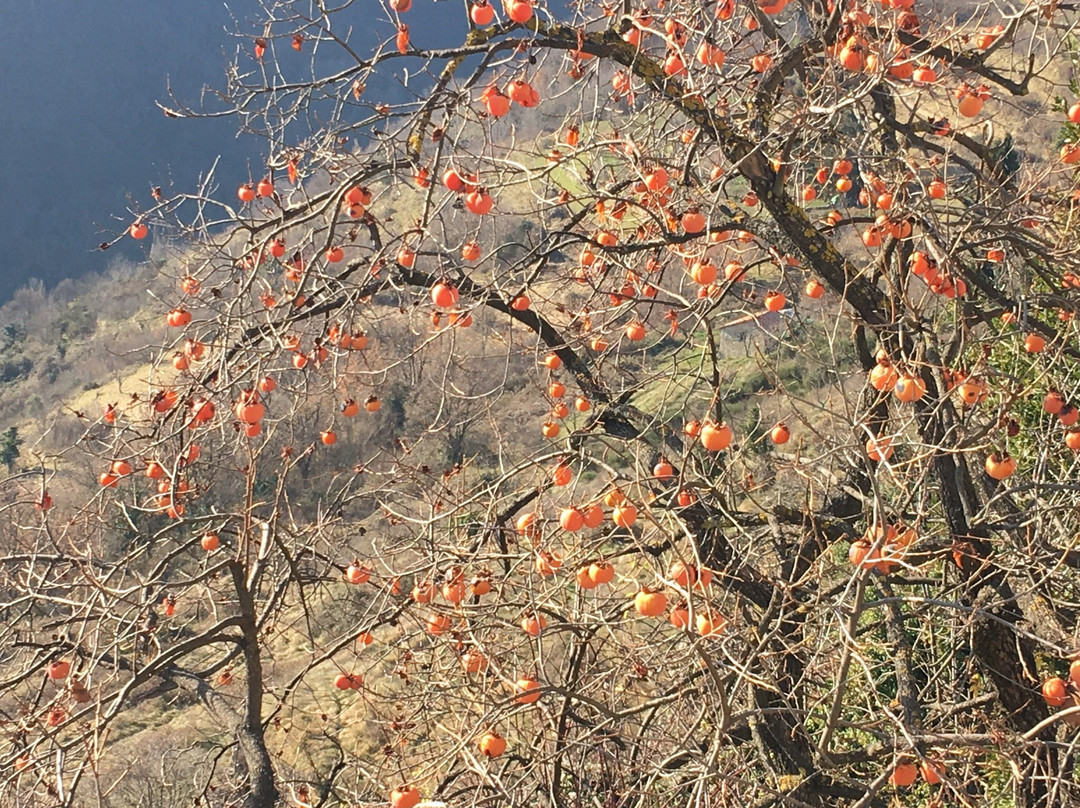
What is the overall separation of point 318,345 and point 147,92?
276 ft

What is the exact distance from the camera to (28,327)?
47.8 metres

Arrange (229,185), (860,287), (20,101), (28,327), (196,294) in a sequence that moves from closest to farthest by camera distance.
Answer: (860,287) < (196,294) < (28,327) < (229,185) < (20,101)

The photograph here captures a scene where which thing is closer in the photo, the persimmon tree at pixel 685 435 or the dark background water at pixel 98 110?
the persimmon tree at pixel 685 435

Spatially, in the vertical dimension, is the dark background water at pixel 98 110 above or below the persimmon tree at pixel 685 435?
above

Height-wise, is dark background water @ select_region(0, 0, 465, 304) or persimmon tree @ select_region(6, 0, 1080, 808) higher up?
dark background water @ select_region(0, 0, 465, 304)

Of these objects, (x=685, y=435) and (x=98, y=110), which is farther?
(x=98, y=110)

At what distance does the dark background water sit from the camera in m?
63.2

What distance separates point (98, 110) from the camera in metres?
75.7

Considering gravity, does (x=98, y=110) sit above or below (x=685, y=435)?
above

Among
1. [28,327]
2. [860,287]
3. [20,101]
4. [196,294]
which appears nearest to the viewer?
[860,287]

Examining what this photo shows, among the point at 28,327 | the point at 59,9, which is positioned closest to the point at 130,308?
the point at 28,327

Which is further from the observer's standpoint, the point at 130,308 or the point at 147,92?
the point at 147,92

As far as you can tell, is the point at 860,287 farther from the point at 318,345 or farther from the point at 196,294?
the point at 196,294

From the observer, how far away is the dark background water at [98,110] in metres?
63.2
